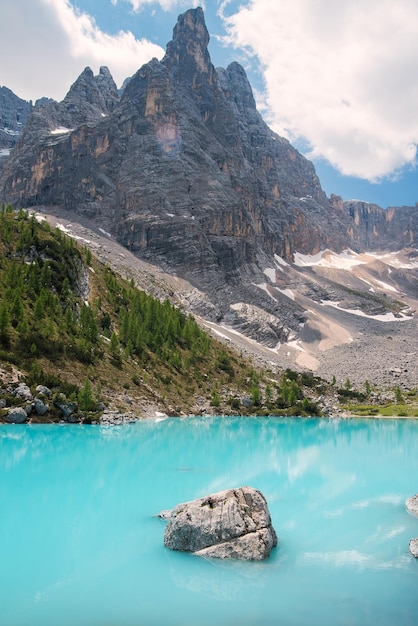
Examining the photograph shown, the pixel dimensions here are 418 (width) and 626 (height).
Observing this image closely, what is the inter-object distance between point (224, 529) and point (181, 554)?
1370mm

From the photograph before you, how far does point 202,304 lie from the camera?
401 ft

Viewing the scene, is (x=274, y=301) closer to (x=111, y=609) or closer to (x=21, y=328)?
(x=21, y=328)

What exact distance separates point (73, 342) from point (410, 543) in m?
47.6

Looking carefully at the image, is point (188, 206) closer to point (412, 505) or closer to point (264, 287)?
point (264, 287)

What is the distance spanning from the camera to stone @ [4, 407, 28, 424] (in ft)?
132

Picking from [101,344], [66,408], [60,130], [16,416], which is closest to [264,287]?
[101,344]

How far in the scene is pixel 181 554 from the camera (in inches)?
535

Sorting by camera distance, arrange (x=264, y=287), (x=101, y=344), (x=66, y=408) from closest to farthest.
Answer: (x=66, y=408), (x=101, y=344), (x=264, y=287)

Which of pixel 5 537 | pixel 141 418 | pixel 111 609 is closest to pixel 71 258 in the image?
pixel 141 418

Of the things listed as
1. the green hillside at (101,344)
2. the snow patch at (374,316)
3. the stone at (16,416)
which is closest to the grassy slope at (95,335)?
the green hillside at (101,344)

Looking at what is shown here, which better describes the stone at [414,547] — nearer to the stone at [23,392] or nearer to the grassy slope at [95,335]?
the stone at [23,392]

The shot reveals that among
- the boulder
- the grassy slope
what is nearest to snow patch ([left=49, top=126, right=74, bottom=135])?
the grassy slope

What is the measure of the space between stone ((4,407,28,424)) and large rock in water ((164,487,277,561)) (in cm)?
2976

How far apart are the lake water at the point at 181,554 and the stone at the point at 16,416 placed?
7.16m
